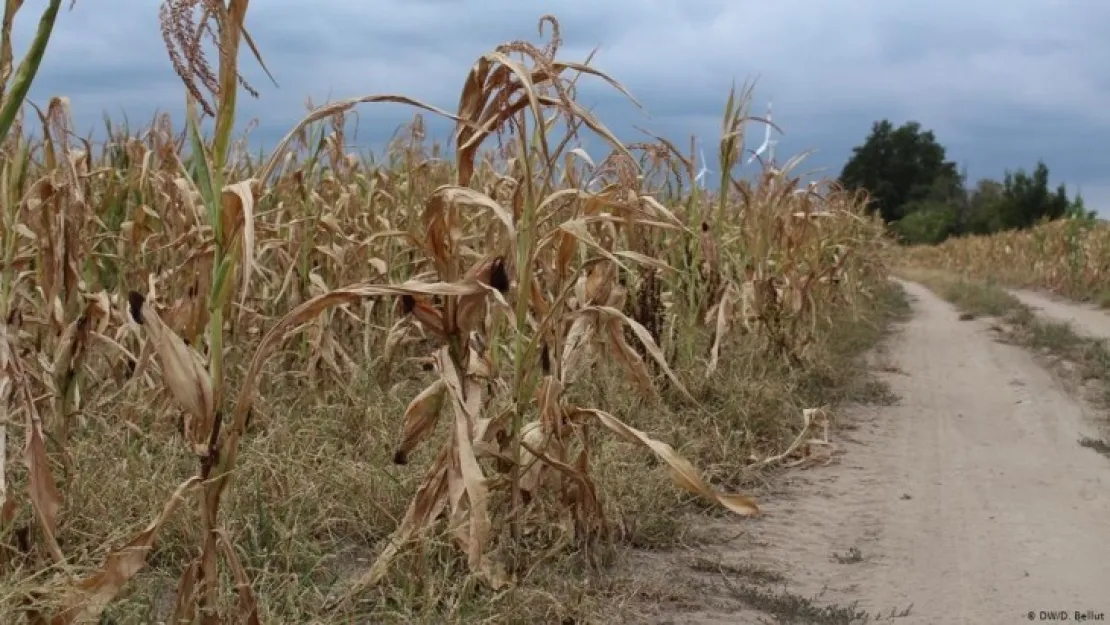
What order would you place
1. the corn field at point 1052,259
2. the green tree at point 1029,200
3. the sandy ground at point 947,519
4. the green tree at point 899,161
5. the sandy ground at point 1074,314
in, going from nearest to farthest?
the sandy ground at point 947,519
the sandy ground at point 1074,314
the corn field at point 1052,259
the green tree at point 1029,200
the green tree at point 899,161

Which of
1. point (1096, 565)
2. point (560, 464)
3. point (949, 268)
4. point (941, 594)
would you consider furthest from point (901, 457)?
point (949, 268)

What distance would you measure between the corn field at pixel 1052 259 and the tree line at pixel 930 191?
20.5 meters

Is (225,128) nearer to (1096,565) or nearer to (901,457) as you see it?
(1096,565)

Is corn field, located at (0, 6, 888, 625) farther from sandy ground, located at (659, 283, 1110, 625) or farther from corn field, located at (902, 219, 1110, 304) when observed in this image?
corn field, located at (902, 219, 1110, 304)

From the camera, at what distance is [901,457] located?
16.4 ft

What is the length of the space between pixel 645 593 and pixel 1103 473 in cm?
288

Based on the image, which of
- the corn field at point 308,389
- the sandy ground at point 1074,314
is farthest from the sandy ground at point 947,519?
the sandy ground at point 1074,314

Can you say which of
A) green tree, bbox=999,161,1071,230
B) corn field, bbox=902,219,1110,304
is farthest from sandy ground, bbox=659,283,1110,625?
green tree, bbox=999,161,1071,230

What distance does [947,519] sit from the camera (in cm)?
394

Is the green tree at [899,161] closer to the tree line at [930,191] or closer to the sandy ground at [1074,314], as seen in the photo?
A: the tree line at [930,191]

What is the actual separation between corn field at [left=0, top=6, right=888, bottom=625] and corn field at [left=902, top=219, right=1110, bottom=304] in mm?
12666

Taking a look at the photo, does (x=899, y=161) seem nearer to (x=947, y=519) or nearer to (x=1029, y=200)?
(x=1029, y=200)

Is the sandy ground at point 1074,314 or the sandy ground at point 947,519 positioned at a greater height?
the sandy ground at point 947,519

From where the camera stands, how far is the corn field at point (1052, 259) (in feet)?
54.0
